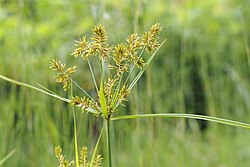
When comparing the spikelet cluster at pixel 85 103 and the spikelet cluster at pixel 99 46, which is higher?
the spikelet cluster at pixel 99 46

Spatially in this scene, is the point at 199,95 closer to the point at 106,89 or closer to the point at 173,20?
the point at 173,20

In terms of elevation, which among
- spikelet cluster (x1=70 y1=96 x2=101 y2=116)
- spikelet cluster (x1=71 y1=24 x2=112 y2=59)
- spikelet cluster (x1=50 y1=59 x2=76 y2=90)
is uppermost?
spikelet cluster (x1=71 y1=24 x2=112 y2=59)

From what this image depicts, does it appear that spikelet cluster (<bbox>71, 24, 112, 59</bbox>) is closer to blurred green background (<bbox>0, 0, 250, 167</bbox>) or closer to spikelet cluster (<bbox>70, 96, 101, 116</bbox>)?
A: spikelet cluster (<bbox>70, 96, 101, 116</bbox>)

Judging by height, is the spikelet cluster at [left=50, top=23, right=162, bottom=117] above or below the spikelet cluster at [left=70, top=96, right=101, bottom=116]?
above

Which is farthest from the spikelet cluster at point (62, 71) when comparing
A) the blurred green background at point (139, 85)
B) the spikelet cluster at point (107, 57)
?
the blurred green background at point (139, 85)

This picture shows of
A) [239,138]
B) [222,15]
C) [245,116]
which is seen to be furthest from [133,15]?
[222,15]

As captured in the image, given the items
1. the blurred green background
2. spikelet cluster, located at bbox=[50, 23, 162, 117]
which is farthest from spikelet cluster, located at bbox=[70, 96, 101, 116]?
the blurred green background

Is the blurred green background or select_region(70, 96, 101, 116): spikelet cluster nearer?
select_region(70, 96, 101, 116): spikelet cluster

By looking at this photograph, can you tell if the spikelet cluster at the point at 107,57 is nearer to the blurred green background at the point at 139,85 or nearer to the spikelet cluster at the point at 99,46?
the spikelet cluster at the point at 99,46
